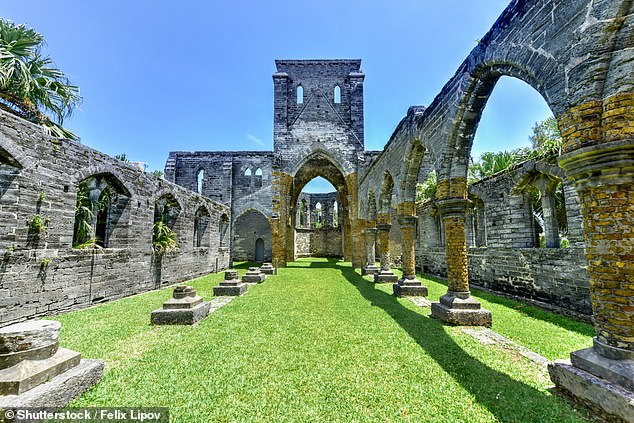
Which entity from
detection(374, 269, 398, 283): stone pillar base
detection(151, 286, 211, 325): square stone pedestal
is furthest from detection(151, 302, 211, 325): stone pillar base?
detection(374, 269, 398, 283): stone pillar base

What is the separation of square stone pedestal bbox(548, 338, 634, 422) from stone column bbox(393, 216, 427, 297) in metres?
5.44

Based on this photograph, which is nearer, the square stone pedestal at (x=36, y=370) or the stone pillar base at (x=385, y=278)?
the square stone pedestal at (x=36, y=370)

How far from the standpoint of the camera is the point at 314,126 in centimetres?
1872

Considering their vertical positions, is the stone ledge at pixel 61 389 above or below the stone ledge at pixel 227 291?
above

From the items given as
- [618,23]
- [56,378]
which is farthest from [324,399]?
[618,23]

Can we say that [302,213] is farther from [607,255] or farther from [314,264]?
[607,255]

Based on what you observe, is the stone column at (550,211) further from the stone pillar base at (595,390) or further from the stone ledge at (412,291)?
the stone pillar base at (595,390)

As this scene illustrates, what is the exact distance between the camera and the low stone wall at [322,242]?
1204 inches

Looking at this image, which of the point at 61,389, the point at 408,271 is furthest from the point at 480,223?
the point at 61,389

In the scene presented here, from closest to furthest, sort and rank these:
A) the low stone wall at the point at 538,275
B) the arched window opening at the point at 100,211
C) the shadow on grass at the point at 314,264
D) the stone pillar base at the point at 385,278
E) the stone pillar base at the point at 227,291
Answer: the low stone wall at the point at 538,275, the arched window opening at the point at 100,211, the stone pillar base at the point at 227,291, the stone pillar base at the point at 385,278, the shadow on grass at the point at 314,264

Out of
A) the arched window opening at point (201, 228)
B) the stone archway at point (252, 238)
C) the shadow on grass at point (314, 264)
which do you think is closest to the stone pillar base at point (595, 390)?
the arched window opening at point (201, 228)

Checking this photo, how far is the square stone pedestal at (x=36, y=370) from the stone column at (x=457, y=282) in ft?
18.6

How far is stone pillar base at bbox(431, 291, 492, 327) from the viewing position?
542cm

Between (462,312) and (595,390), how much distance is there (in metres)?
3.01
